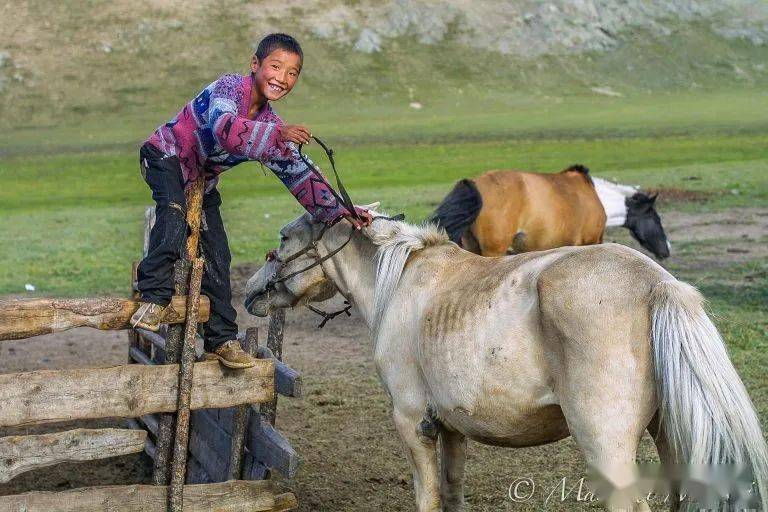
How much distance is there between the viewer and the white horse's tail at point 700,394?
407 centimetres

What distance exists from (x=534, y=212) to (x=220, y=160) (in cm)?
718

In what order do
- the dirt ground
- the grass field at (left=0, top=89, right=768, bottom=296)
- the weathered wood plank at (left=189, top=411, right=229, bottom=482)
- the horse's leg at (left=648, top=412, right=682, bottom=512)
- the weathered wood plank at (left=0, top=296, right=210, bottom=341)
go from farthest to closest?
the grass field at (left=0, top=89, right=768, bottom=296) < the dirt ground < the weathered wood plank at (left=189, top=411, right=229, bottom=482) < the weathered wood plank at (left=0, top=296, right=210, bottom=341) < the horse's leg at (left=648, top=412, right=682, bottom=512)

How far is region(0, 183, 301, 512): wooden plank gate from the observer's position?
16.0 ft

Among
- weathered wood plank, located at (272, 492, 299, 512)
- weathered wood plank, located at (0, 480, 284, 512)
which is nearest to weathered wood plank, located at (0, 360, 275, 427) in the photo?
weathered wood plank, located at (0, 480, 284, 512)

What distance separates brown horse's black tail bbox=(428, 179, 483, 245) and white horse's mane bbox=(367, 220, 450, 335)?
5966mm

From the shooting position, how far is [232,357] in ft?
17.3

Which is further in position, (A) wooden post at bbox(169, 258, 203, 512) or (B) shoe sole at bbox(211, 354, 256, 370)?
(B) shoe sole at bbox(211, 354, 256, 370)

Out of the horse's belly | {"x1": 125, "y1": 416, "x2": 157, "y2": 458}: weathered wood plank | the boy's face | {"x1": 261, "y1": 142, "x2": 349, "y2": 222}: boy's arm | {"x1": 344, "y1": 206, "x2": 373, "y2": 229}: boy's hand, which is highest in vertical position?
the boy's face

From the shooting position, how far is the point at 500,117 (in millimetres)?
64125

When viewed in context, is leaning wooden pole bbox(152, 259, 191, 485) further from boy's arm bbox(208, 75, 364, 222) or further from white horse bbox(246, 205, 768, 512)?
white horse bbox(246, 205, 768, 512)

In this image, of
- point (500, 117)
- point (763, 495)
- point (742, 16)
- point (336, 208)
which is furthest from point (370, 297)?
point (742, 16)

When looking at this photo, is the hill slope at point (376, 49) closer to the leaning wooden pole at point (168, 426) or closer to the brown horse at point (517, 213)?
the brown horse at point (517, 213)

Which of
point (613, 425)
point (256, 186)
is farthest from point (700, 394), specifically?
point (256, 186)

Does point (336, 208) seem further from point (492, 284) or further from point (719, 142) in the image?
point (719, 142)
